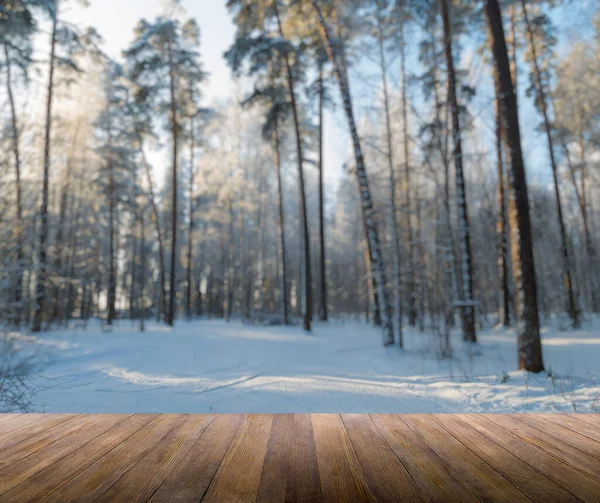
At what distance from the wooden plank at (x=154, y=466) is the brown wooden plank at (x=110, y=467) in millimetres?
39

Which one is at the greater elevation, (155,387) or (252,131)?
(252,131)

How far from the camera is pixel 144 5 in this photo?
13.0 metres

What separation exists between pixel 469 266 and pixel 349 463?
8.00m

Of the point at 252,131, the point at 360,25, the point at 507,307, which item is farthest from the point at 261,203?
the point at 507,307

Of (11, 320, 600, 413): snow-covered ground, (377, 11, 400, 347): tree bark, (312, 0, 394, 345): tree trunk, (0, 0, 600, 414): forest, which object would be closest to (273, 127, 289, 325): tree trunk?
(0, 0, 600, 414): forest

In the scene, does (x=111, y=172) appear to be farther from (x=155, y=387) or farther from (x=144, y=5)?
(x=155, y=387)

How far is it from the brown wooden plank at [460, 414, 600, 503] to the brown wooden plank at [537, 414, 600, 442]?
1.53 ft

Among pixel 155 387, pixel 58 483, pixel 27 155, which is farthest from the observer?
pixel 27 155

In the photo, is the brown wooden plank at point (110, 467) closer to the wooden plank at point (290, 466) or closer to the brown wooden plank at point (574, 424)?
the wooden plank at point (290, 466)

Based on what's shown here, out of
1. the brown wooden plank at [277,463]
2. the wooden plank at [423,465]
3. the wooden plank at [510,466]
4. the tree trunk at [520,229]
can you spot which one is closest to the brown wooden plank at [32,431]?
the brown wooden plank at [277,463]

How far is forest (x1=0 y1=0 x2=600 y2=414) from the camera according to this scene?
21.0 feet

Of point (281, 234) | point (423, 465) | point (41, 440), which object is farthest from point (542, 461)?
point (281, 234)

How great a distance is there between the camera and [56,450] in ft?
6.53

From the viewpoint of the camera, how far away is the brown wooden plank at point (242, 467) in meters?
1.45
